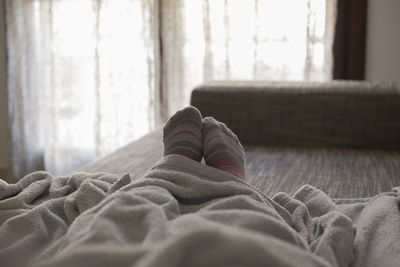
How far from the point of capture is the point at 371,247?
949 mm

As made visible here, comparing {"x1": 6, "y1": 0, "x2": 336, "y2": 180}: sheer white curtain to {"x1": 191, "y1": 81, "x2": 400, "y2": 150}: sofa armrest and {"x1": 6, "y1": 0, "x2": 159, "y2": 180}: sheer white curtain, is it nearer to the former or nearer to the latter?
{"x1": 6, "y1": 0, "x2": 159, "y2": 180}: sheer white curtain

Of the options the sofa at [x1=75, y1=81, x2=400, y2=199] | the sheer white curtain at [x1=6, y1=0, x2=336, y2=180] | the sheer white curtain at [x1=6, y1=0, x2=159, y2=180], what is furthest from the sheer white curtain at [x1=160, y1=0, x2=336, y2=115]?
the sofa at [x1=75, y1=81, x2=400, y2=199]

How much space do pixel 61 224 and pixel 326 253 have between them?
1.44 ft

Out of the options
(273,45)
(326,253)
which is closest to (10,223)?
(326,253)

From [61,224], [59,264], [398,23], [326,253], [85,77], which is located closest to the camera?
[59,264]

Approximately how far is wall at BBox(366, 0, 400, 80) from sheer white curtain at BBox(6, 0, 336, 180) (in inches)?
7.5

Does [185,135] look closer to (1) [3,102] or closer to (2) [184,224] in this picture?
(2) [184,224]

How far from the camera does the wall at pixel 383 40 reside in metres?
2.86

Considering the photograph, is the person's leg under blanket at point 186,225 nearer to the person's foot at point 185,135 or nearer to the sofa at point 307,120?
the person's foot at point 185,135

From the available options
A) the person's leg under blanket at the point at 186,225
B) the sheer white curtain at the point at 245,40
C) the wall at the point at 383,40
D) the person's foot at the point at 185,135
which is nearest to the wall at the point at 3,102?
the sheer white curtain at the point at 245,40

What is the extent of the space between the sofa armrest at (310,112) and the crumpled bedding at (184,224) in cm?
79

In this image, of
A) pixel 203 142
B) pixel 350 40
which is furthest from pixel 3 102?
pixel 203 142

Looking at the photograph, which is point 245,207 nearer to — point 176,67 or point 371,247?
point 371,247

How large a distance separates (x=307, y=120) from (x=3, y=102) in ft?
6.79
